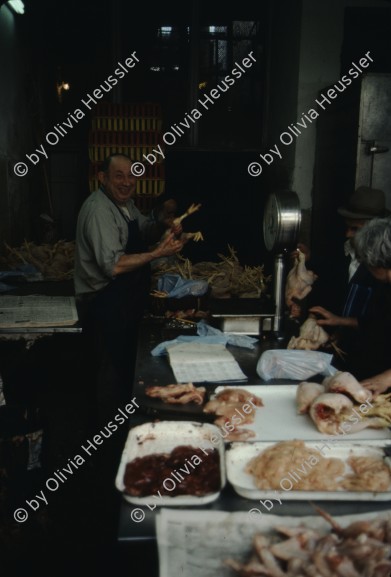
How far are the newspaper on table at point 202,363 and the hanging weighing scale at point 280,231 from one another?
514mm

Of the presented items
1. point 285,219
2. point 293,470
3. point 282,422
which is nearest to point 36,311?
point 285,219

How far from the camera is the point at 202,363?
116 inches

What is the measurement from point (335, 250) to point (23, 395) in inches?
144

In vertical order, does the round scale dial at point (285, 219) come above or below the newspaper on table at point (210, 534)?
above

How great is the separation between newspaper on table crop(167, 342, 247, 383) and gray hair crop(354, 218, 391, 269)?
0.87 metres

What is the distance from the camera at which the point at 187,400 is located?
246cm

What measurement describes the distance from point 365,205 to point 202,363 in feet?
6.26

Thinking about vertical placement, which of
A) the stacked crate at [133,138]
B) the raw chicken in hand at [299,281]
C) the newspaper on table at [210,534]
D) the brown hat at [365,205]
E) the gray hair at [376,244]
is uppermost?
the stacked crate at [133,138]

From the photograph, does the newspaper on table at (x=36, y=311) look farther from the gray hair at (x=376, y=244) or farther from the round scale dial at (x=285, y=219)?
the gray hair at (x=376, y=244)

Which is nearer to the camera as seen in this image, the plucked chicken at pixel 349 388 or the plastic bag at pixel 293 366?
the plucked chicken at pixel 349 388

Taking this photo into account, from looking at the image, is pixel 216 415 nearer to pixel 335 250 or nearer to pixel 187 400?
pixel 187 400

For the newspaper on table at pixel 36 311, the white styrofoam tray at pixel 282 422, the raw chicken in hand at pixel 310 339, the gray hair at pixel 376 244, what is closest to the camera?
the white styrofoam tray at pixel 282 422

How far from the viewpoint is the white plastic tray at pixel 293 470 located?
172cm

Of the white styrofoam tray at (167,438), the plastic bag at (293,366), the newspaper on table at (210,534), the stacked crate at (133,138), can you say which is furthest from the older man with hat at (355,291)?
the stacked crate at (133,138)
